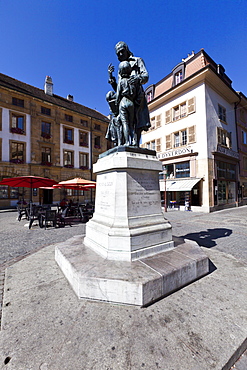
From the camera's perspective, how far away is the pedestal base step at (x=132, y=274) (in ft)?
7.54

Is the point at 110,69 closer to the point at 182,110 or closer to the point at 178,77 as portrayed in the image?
the point at 182,110

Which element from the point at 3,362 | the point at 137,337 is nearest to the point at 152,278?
the point at 137,337

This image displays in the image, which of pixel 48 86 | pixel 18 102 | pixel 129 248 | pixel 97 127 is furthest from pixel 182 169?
pixel 48 86

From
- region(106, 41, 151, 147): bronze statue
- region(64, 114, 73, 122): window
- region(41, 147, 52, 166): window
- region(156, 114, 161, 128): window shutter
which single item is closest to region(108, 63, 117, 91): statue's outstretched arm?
region(106, 41, 151, 147): bronze statue

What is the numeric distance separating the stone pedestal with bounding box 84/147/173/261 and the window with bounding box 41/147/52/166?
69.2 feet

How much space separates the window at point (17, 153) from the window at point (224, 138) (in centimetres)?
2254

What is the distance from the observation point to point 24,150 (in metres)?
21.1

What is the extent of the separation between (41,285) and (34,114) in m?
24.2

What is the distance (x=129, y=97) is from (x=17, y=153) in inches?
838

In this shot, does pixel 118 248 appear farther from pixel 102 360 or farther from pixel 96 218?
pixel 102 360

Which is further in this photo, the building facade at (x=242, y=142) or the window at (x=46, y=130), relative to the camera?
the window at (x=46, y=130)

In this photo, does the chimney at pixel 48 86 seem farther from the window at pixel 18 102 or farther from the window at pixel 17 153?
the window at pixel 17 153

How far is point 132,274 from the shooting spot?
8.22ft

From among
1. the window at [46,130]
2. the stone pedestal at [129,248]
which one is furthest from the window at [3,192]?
the stone pedestal at [129,248]
